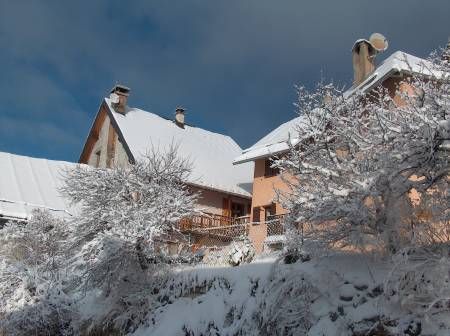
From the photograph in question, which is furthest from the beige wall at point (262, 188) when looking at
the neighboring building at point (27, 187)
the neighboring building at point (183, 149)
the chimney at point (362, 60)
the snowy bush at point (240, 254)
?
the neighboring building at point (27, 187)

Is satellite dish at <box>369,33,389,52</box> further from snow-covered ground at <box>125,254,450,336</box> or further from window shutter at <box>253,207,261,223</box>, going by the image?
snow-covered ground at <box>125,254,450,336</box>

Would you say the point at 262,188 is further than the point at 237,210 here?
No

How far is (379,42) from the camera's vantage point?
22.8m

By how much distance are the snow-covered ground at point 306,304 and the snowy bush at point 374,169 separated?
1.85 feet

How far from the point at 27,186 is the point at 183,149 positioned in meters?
8.79

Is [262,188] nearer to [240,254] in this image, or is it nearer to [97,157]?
[240,254]

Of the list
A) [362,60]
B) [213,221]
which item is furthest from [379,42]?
[213,221]

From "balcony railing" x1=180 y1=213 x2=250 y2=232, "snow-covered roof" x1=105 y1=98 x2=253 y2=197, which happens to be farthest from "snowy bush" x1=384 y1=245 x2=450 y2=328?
"snow-covered roof" x1=105 y1=98 x2=253 y2=197

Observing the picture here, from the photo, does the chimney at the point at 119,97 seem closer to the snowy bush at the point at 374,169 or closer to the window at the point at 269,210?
the window at the point at 269,210

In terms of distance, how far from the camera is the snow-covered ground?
8492 millimetres

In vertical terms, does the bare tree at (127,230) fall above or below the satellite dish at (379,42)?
below

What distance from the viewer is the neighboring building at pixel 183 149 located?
2673 cm

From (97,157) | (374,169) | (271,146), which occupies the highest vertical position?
(97,157)

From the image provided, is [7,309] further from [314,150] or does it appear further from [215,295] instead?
[314,150]
